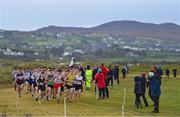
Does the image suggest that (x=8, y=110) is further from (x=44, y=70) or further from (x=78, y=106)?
(x=44, y=70)

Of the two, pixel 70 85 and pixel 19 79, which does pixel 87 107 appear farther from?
pixel 19 79

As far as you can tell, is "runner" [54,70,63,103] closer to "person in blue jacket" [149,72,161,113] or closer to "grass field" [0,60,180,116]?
"grass field" [0,60,180,116]

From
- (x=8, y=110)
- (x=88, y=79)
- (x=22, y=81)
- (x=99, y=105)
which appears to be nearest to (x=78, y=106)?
(x=99, y=105)

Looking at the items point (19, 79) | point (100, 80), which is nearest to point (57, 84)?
point (100, 80)

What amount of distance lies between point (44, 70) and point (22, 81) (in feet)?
11.0

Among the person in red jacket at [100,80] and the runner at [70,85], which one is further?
the person in red jacket at [100,80]

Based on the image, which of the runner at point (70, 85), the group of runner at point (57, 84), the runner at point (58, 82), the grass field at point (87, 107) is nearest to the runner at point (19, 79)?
the grass field at point (87, 107)

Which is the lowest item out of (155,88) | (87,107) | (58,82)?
(87,107)

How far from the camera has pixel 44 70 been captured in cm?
3266

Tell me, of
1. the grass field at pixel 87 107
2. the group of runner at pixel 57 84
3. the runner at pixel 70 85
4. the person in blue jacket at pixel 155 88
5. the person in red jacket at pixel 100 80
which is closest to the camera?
the grass field at pixel 87 107

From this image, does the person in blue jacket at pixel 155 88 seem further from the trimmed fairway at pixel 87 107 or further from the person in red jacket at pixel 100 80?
the person in red jacket at pixel 100 80

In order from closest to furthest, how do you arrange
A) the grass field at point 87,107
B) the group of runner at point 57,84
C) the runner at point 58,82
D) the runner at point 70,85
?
1. the grass field at point 87,107
2. the runner at point 58,82
3. the group of runner at point 57,84
4. the runner at point 70,85

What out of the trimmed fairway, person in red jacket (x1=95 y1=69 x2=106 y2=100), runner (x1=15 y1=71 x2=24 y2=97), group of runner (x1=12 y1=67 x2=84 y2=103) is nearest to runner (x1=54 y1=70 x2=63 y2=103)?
group of runner (x1=12 y1=67 x2=84 y2=103)

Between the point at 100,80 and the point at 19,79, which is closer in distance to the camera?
the point at 100,80
